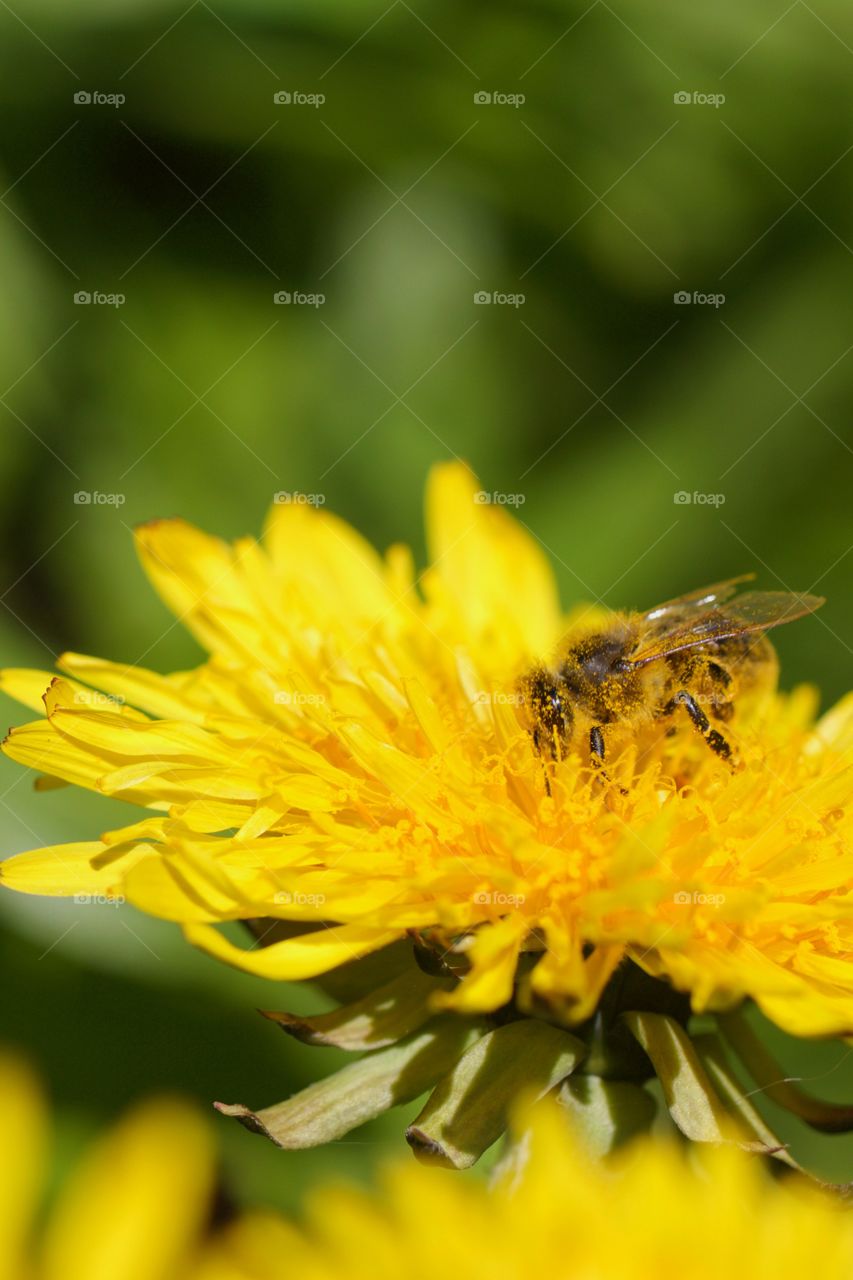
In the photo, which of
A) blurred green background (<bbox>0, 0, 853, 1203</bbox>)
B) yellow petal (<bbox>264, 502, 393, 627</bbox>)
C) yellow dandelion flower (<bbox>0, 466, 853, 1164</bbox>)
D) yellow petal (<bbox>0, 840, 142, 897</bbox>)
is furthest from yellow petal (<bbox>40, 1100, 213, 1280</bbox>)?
blurred green background (<bbox>0, 0, 853, 1203</bbox>)

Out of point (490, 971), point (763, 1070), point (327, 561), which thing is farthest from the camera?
point (327, 561)

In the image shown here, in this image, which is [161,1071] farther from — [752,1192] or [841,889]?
[752,1192]

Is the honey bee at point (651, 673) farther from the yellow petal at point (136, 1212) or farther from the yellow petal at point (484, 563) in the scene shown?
the yellow petal at point (136, 1212)

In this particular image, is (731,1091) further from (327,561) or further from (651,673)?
(327,561)

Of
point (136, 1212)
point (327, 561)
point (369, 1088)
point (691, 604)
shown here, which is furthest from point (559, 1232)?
point (327, 561)

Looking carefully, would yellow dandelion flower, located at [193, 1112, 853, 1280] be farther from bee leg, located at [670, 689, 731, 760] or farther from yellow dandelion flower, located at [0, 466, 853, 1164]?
bee leg, located at [670, 689, 731, 760]
